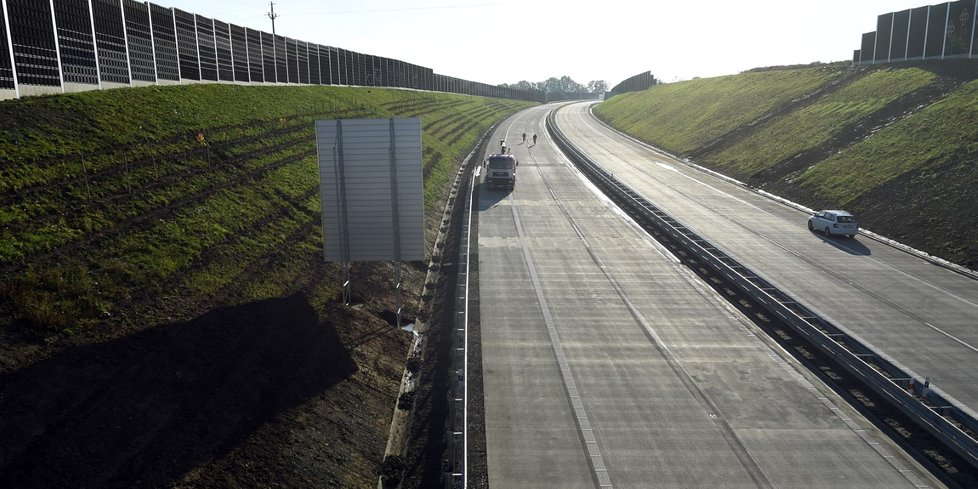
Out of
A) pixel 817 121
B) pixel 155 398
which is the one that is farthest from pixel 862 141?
pixel 155 398

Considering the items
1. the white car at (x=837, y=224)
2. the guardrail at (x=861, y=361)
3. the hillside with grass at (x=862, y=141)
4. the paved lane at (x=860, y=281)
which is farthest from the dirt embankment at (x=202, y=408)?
the hillside with grass at (x=862, y=141)

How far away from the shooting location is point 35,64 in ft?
84.2

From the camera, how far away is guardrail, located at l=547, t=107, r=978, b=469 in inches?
540

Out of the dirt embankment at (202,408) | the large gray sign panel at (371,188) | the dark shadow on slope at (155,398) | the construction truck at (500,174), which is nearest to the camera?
the dark shadow on slope at (155,398)

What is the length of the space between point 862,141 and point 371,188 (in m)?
41.5

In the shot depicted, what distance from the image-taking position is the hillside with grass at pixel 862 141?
3200 centimetres

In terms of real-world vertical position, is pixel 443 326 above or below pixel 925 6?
below

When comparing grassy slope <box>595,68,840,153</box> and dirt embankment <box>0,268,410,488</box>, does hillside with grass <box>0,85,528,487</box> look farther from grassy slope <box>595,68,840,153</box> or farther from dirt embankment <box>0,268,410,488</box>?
grassy slope <box>595,68,840,153</box>

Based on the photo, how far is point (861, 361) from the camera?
16.8 m

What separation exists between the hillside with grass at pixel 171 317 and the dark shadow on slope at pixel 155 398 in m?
0.04

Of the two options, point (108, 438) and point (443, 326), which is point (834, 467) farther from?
point (108, 438)

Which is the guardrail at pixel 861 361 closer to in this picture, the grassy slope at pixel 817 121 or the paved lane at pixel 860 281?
the paved lane at pixel 860 281

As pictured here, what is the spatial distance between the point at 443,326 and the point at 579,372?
19.5 feet

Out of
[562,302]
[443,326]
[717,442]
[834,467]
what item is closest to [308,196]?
[443,326]
